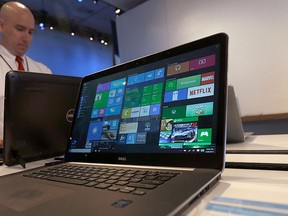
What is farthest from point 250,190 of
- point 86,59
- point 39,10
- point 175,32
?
point 86,59

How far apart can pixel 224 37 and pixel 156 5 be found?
3.21m

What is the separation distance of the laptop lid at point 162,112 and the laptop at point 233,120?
374 mm

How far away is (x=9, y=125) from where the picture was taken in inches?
33.4

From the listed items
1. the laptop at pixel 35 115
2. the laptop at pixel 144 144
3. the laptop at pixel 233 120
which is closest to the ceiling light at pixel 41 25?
the laptop at pixel 35 115

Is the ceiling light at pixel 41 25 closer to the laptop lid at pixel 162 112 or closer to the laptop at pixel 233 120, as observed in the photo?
the laptop lid at pixel 162 112

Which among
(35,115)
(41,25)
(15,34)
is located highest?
(41,25)

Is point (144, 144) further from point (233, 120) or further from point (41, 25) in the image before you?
point (41, 25)

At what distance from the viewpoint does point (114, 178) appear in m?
0.47

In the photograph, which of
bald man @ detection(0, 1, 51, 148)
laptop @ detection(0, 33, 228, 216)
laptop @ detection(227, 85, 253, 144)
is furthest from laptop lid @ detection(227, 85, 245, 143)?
bald man @ detection(0, 1, 51, 148)

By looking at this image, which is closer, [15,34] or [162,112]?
[162,112]

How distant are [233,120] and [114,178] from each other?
60cm

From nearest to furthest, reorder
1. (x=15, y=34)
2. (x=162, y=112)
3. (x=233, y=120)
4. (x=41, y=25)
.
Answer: (x=162, y=112) → (x=233, y=120) → (x=15, y=34) → (x=41, y=25)

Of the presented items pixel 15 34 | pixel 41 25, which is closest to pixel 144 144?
pixel 15 34

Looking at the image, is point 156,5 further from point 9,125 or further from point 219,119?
point 219,119
